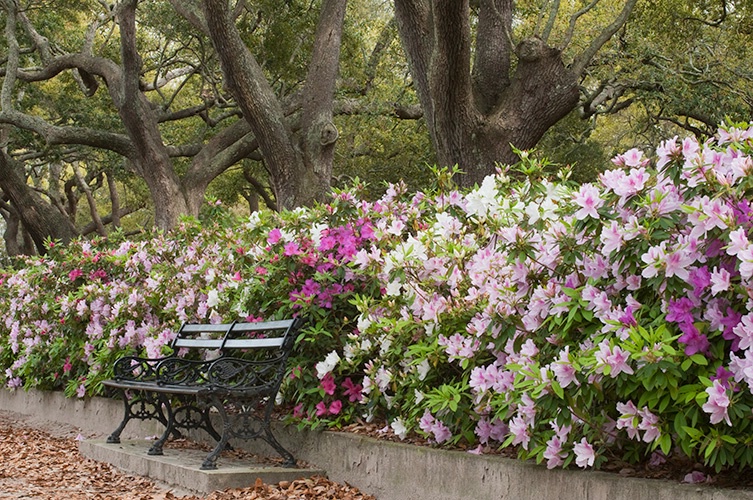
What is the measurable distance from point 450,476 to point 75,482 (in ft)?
9.90

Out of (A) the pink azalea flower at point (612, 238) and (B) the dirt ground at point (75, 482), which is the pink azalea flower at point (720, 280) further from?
(B) the dirt ground at point (75, 482)

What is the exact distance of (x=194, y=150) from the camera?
1897 cm

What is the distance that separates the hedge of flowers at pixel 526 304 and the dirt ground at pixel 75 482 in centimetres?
54

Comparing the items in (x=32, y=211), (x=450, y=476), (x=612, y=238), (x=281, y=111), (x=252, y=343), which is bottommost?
Answer: (x=450, y=476)

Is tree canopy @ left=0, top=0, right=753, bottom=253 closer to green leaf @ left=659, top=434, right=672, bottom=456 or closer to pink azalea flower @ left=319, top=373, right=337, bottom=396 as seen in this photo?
pink azalea flower @ left=319, top=373, right=337, bottom=396

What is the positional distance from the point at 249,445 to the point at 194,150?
13.1 m

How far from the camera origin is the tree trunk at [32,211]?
18375 millimetres

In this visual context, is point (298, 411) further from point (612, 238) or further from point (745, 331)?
point (745, 331)

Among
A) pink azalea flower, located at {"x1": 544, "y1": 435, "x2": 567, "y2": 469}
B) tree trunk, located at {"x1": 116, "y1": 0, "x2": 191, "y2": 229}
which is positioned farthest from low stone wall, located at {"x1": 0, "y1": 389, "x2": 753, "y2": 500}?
tree trunk, located at {"x1": 116, "y1": 0, "x2": 191, "y2": 229}

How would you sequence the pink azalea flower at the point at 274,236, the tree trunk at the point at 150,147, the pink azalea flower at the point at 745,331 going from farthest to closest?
the tree trunk at the point at 150,147 → the pink azalea flower at the point at 274,236 → the pink azalea flower at the point at 745,331

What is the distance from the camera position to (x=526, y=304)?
14.3 ft

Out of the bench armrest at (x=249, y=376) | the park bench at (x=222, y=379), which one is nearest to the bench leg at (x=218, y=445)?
the park bench at (x=222, y=379)

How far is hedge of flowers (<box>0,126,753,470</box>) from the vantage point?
3357mm

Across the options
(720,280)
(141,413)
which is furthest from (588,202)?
(141,413)
